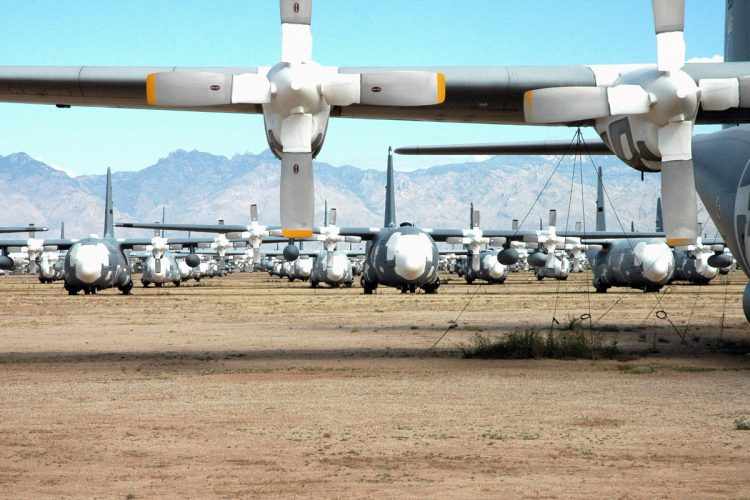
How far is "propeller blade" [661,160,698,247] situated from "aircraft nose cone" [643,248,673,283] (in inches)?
1230

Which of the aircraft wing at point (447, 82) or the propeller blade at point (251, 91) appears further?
the aircraft wing at point (447, 82)

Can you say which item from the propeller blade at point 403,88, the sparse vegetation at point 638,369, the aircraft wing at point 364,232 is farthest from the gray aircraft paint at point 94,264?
the sparse vegetation at point 638,369

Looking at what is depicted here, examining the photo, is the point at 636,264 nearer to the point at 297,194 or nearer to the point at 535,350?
the point at 535,350

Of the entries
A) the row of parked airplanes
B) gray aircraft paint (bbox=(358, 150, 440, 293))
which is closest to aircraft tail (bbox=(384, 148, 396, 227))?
the row of parked airplanes

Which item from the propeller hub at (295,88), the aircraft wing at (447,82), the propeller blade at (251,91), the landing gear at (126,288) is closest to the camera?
the propeller hub at (295,88)

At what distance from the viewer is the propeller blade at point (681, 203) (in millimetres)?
13398

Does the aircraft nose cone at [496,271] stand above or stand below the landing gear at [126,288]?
above

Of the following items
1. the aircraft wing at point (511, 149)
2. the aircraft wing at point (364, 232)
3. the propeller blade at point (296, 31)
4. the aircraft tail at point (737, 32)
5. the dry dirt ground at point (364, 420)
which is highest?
the aircraft tail at point (737, 32)

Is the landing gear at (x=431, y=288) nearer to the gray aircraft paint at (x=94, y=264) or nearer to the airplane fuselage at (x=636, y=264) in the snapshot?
the airplane fuselage at (x=636, y=264)

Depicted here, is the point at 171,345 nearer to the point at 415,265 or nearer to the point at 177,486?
the point at 177,486

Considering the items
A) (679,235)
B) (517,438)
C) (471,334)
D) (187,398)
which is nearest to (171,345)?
(471,334)

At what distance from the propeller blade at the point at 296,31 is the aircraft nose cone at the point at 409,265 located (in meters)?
24.3

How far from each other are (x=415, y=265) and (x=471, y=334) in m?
16.4

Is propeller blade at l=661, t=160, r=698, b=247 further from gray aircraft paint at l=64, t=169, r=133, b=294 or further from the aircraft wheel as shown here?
gray aircraft paint at l=64, t=169, r=133, b=294
